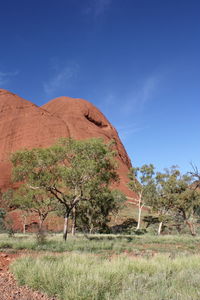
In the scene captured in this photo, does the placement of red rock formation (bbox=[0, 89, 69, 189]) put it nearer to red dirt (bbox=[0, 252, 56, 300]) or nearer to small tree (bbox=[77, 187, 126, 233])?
small tree (bbox=[77, 187, 126, 233])

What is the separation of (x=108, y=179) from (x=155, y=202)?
61.4 feet

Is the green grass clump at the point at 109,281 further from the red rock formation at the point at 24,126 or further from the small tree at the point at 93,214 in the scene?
the red rock formation at the point at 24,126

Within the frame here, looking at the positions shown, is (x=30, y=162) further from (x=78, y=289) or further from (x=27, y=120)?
(x=27, y=120)

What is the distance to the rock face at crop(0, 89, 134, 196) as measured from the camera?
257 feet

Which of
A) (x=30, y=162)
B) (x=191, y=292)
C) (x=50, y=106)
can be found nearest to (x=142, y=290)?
(x=191, y=292)

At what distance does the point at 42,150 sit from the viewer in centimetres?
2042

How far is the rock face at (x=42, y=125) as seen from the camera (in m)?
78.4

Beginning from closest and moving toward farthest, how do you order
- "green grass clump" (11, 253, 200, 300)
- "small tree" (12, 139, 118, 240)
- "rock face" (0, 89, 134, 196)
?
"green grass clump" (11, 253, 200, 300), "small tree" (12, 139, 118, 240), "rock face" (0, 89, 134, 196)

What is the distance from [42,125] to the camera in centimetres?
8481

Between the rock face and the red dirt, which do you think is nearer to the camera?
the red dirt

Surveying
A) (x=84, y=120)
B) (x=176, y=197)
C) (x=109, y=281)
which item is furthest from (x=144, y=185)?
(x=84, y=120)

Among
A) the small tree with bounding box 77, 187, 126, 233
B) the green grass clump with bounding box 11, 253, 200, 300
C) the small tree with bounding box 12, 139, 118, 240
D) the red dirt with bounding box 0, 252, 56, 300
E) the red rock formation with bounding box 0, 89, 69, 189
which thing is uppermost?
the red rock formation with bounding box 0, 89, 69, 189

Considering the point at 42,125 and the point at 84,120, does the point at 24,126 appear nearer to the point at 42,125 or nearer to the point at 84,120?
the point at 42,125

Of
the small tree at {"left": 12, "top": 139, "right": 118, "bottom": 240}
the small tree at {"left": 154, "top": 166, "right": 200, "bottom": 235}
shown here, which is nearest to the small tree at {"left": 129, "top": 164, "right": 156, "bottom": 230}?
the small tree at {"left": 154, "top": 166, "right": 200, "bottom": 235}
